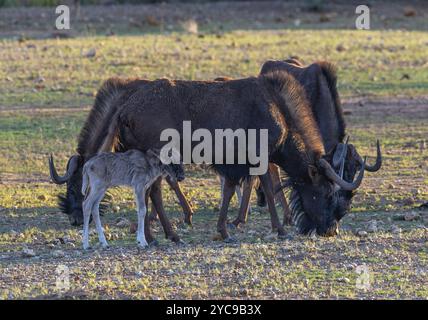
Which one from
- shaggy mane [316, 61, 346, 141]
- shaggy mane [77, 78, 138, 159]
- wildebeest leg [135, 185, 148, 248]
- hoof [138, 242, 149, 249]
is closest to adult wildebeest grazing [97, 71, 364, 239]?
shaggy mane [77, 78, 138, 159]

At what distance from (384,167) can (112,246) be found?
6.07m

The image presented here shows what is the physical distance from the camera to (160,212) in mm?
11367

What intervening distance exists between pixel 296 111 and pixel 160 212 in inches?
69.7

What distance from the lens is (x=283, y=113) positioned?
456 inches

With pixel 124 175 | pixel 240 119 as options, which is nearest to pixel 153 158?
pixel 124 175

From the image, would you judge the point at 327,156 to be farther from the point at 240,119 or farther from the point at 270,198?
the point at 240,119

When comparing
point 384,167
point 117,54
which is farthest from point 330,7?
point 384,167

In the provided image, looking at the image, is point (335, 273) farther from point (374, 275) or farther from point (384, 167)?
point (384, 167)

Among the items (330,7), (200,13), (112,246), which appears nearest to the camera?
(112,246)

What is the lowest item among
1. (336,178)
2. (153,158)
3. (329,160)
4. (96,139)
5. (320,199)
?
(320,199)

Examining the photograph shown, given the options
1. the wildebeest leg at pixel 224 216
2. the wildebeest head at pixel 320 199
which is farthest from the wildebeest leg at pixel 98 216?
the wildebeest head at pixel 320 199

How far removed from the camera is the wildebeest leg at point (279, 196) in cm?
1251

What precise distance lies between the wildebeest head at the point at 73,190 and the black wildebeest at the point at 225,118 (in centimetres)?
2

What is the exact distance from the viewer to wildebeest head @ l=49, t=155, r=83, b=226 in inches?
451
